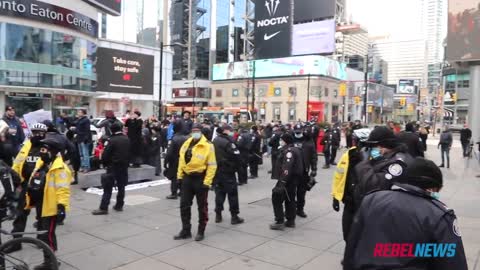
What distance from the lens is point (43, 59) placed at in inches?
→ 1356

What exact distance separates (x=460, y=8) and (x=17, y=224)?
1080 inches

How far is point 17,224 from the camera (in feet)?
16.3

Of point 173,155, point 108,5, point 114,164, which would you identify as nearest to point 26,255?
point 114,164

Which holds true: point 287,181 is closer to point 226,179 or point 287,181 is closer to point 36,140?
point 226,179

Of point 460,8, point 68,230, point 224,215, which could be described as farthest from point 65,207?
point 460,8

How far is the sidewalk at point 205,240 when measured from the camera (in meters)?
5.08

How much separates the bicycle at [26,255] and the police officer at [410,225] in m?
3.23

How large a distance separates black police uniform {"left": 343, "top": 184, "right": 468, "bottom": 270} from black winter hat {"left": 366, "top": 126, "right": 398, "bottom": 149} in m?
1.98

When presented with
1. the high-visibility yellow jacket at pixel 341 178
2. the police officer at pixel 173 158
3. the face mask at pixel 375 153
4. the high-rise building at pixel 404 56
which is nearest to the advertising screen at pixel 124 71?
the police officer at pixel 173 158

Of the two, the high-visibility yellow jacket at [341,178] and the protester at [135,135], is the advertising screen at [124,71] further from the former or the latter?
the high-visibility yellow jacket at [341,178]

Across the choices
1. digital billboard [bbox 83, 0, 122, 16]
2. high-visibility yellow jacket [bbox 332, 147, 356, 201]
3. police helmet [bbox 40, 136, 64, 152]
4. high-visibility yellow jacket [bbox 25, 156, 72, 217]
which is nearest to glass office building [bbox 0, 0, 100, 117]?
digital billboard [bbox 83, 0, 122, 16]

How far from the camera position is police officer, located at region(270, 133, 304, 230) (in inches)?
253

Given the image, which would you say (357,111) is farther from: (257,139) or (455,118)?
(257,139)

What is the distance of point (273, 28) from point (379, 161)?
5292 cm
